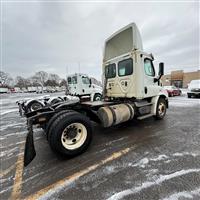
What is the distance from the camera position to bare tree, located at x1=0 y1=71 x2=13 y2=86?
268ft

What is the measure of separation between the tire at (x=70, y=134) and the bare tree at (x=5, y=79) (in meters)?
93.5

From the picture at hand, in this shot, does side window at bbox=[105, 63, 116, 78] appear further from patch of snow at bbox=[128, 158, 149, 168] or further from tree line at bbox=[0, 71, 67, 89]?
tree line at bbox=[0, 71, 67, 89]

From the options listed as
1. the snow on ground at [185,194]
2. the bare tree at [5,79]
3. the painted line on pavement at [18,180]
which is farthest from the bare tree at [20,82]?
the snow on ground at [185,194]

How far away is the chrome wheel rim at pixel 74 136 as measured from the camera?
3479 mm

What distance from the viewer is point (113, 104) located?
520cm

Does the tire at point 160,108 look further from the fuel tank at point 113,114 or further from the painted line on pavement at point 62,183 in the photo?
the painted line on pavement at point 62,183

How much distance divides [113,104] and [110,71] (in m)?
1.82

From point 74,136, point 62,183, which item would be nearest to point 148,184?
point 62,183

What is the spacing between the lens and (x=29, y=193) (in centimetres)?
234

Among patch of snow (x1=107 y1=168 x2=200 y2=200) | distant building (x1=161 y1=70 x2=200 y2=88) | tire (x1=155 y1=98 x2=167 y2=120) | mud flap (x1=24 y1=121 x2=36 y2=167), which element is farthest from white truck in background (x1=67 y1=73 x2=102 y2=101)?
distant building (x1=161 y1=70 x2=200 y2=88)

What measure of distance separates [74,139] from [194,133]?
386cm

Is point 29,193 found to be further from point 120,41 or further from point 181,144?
point 120,41

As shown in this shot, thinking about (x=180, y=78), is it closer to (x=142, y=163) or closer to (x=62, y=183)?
(x=142, y=163)

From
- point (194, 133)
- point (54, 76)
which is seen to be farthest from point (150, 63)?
point (54, 76)
